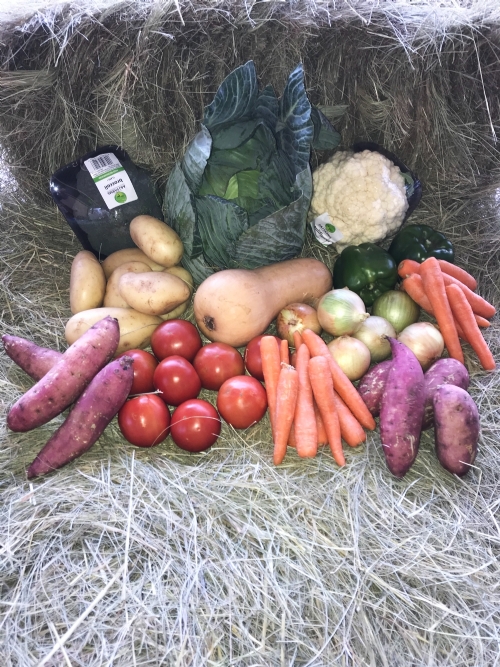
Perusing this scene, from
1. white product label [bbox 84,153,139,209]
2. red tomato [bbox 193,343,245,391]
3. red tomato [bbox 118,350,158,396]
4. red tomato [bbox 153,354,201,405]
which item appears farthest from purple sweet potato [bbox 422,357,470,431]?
white product label [bbox 84,153,139,209]

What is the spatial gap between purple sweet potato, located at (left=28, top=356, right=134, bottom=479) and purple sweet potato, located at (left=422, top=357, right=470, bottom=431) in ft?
3.25

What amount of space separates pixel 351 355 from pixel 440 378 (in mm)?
311

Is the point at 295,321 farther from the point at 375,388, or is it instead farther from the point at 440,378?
the point at 440,378

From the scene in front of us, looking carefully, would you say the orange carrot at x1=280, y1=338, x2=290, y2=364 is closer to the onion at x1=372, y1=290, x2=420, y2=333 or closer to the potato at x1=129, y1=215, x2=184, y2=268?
the onion at x1=372, y1=290, x2=420, y2=333

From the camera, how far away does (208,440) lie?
1.70m

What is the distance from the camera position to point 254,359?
192 cm

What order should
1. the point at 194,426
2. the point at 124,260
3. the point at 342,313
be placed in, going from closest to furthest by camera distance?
the point at 194,426 < the point at 342,313 < the point at 124,260

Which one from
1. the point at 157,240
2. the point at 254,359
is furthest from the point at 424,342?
the point at 157,240

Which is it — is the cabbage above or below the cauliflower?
above

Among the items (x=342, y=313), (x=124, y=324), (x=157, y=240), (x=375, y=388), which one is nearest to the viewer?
(x=375, y=388)

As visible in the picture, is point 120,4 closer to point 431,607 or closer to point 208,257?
point 208,257

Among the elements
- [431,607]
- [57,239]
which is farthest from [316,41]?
[431,607]

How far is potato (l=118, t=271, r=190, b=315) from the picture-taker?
1979 mm

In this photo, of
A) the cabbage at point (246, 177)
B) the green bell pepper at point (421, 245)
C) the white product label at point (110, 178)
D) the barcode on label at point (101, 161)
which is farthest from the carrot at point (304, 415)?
the barcode on label at point (101, 161)
